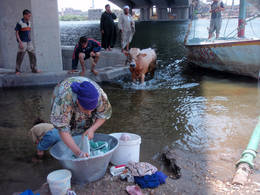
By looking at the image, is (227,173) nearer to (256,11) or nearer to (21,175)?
(21,175)

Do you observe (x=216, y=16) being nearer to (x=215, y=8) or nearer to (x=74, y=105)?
(x=215, y=8)

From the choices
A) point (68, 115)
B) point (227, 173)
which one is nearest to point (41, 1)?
point (68, 115)

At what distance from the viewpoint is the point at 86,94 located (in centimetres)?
274

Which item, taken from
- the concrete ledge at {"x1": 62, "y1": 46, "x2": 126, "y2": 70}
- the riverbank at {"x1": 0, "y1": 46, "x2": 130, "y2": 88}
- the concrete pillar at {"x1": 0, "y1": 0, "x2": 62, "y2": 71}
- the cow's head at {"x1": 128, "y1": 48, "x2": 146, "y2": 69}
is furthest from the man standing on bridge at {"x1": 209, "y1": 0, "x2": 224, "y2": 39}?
the concrete pillar at {"x1": 0, "y1": 0, "x2": 62, "y2": 71}

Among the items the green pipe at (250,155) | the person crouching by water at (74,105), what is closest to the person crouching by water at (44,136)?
the person crouching by water at (74,105)

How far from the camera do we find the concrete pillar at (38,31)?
8.68 meters

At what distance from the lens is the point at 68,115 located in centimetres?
298

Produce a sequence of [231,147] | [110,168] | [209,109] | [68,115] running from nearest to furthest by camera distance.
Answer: [68,115], [110,168], [231,147], [209,109]

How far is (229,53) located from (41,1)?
19.6ft

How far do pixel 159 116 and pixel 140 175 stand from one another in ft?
9.16

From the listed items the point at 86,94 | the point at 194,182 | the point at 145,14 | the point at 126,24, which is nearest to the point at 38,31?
the point at 126,24

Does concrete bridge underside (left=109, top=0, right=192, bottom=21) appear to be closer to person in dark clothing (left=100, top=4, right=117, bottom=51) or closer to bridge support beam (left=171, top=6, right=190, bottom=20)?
bridge support beam (left=171, top=6, right=190, bottom=20)

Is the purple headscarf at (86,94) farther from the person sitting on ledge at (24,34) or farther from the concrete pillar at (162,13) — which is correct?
the concrete pillar at (162,13)

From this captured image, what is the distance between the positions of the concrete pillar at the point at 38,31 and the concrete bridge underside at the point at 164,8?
4936 cm
